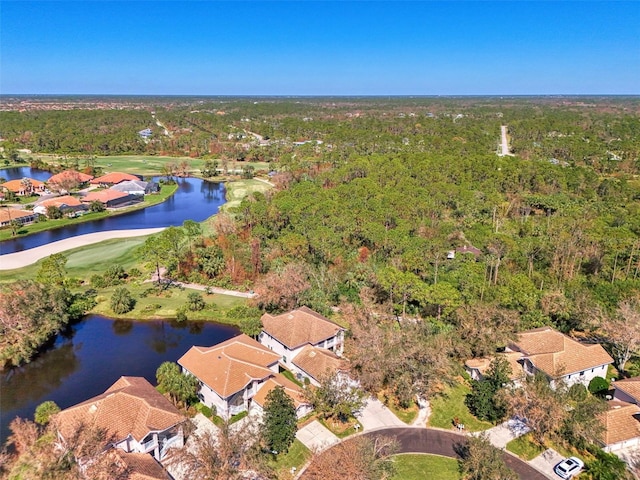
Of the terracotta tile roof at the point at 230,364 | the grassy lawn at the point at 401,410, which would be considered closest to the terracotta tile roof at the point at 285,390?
the terracotta tile roof at the point at 230,364

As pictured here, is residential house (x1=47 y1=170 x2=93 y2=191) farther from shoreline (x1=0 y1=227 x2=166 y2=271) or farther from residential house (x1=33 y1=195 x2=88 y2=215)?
shoreline (x1=0 y1=227 x2=166 y2=271)

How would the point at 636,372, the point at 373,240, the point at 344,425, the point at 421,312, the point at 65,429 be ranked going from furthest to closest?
the point at 373,240
the point at 421,312
the point at 636,372
the point at 344,425
the point at 65,429

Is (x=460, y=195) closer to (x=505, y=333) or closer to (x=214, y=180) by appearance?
(x=505, y=333)

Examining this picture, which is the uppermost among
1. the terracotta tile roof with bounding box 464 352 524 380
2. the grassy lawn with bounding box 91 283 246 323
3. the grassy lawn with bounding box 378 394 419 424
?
the terracotta tile roof with bounding box 464 352 524 380

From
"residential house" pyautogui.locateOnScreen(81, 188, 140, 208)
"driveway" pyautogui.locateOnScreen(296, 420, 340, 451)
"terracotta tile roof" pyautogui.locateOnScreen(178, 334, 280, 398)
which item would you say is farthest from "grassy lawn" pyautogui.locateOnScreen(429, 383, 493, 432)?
"residential house" pyautogui.locateOnScreen(81, 188, 140, 208)

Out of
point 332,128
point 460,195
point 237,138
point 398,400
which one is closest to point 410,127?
point 332,128

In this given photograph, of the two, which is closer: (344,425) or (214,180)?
(344,425)
